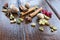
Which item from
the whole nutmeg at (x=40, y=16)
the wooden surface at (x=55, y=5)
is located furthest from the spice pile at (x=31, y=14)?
the wooden surface at (x=55, y=5)

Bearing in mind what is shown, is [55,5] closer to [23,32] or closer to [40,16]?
[40,16]

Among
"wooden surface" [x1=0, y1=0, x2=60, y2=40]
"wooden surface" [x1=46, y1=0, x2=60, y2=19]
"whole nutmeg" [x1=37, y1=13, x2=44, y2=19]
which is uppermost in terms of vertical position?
"wooden surface" [x1=46, y1=0, x2=60, y2=19]

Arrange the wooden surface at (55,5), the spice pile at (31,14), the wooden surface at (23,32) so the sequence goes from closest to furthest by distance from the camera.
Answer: the wooden surface at (23,32) < the spice pile at (31,14) < the wooden surface at (55,5)

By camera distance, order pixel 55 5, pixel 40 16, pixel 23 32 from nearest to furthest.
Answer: pixel 23 32, pixel 40 16, pixel 55 5

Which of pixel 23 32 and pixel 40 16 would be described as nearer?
pixel 23 32

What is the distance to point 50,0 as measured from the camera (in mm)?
1480

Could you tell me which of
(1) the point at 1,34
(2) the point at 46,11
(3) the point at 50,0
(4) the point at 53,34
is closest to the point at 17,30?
(1) the point at 1,34

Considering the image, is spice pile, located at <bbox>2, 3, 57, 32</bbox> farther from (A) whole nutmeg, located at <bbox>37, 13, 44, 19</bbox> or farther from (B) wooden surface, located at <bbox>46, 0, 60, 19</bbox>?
(B) wooden surface, located at <bbox>46, 0, 60, 19</bbox>

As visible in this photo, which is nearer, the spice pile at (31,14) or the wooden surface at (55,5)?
the spice pile at (31,14)

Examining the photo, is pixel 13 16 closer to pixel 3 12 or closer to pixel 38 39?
pixel 3 12

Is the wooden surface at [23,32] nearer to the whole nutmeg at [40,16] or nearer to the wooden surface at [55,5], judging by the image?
the whole nutmeg at [40,16]

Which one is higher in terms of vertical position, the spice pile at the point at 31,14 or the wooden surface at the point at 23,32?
the spice pile at the point at 31,14

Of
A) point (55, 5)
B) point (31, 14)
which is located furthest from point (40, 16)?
point (55, 5)

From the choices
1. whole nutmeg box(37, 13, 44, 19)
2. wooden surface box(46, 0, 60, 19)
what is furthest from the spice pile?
wooden surface box(46, 0, 60, 19)
